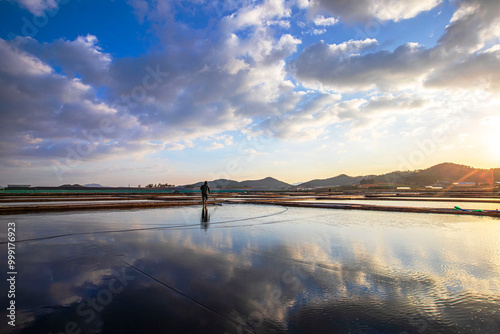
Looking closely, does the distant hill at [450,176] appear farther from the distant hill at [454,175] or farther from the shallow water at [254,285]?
the shallow water at [254,285]

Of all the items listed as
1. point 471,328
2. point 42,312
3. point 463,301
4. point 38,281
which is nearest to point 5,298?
point 38,281

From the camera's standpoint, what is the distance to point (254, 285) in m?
4.38

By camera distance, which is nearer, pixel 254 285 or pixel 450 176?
pixel 254 285

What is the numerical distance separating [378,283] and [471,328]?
150 centimetres

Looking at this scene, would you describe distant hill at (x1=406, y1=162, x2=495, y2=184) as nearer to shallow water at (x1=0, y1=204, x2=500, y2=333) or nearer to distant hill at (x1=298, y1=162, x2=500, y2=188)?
distant hill at (x1=298, y1=162, x2=500, y2=188)

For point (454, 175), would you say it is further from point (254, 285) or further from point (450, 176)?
point (254, 285)

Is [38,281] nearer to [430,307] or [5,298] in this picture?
[5,298]

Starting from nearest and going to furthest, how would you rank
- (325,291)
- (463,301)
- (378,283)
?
(463,301)
(325,291)
(378,283)

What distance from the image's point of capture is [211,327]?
9.89 feet

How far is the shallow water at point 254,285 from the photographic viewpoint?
317 cm

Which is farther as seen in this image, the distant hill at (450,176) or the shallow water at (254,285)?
the distant hill at (450,176)

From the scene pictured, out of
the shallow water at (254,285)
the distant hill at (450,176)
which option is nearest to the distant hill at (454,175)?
the distant hill at (450,176)

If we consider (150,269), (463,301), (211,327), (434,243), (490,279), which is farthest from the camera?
(434,243)

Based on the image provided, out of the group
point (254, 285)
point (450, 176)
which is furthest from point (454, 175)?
point (254, 285)
